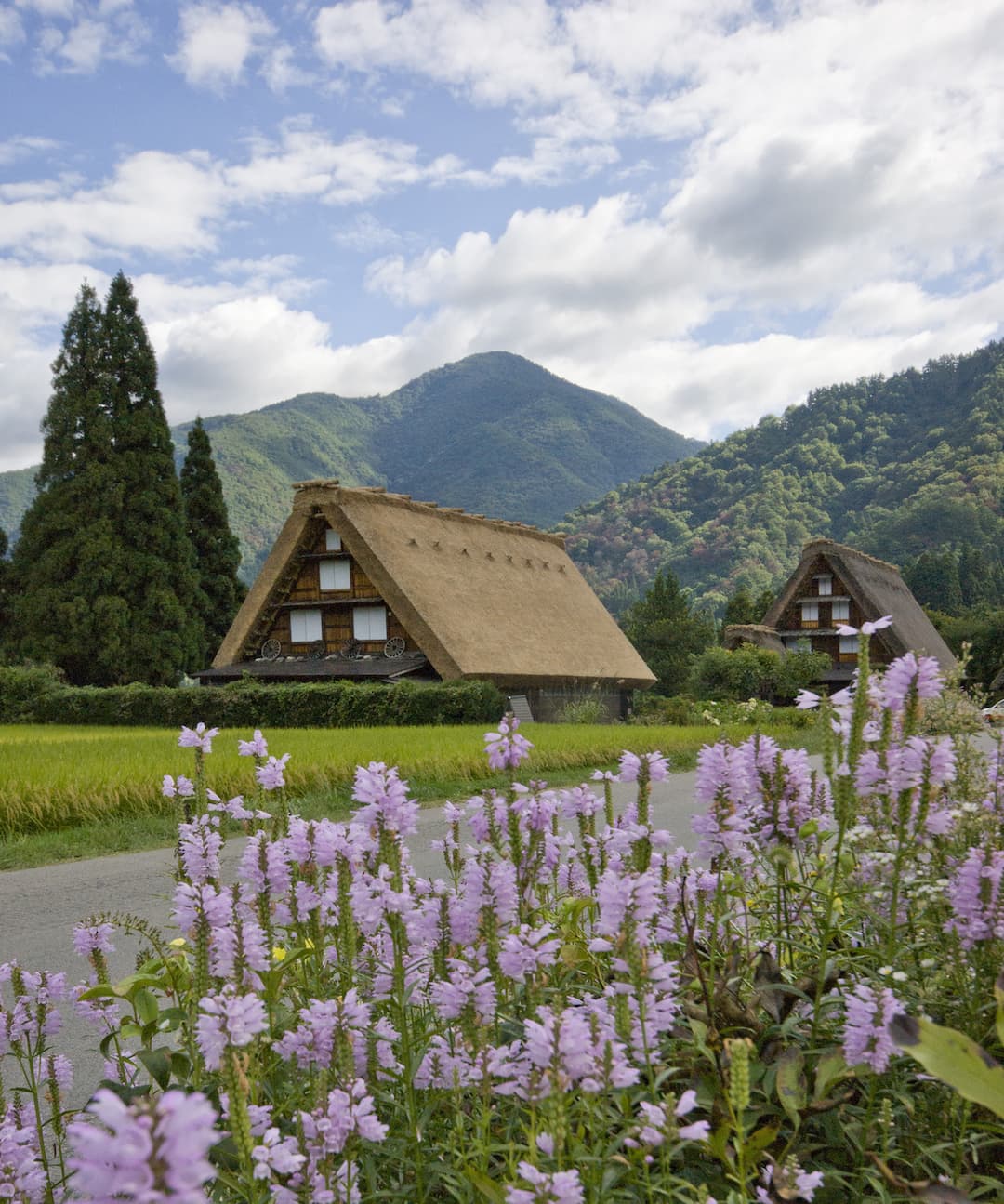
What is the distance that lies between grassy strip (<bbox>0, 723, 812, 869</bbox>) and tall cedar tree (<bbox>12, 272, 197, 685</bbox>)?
16914mm

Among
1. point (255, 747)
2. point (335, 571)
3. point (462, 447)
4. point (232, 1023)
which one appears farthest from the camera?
point (462, 447)

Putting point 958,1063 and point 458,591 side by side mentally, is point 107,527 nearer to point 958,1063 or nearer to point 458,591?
point 458,591

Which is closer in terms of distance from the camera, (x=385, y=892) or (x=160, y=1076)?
(x=385, y=892)

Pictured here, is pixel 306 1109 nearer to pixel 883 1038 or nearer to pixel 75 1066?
pixel 883 1038

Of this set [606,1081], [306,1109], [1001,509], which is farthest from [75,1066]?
[1001,509]

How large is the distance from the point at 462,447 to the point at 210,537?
14150cm

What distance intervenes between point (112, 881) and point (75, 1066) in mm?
4001

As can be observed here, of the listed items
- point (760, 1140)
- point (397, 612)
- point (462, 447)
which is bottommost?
point (760, 1140)

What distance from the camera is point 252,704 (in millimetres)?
25047

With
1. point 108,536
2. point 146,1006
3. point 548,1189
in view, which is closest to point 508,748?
point 146,1006

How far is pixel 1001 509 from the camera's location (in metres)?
75.6

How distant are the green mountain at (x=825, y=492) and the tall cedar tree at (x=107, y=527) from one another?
49.1 metres

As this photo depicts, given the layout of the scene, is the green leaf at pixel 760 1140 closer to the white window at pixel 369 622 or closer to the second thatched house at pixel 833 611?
the white window at pixel 369 622

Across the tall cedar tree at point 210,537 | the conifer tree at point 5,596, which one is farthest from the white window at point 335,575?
the conifer tree at point 5,596
